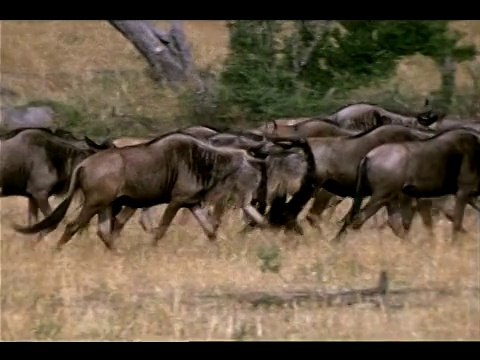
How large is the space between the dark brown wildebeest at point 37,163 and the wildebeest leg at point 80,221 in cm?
10

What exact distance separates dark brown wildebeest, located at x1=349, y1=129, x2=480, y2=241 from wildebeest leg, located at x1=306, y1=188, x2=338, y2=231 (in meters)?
0.10

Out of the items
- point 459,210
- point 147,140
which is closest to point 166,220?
point 147,140

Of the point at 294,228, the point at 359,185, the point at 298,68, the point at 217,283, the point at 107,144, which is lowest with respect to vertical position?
the point at 217,283

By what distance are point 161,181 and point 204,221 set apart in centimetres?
19

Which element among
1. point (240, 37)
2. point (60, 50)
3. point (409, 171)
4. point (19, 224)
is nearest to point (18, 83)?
point (60, 50)

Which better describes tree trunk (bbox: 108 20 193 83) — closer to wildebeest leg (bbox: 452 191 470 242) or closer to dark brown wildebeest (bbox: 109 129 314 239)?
dark brown wildebeest (bbox: 109 129 314 239)

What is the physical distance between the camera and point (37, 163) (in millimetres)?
4508

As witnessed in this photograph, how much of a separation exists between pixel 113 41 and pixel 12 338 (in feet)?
3.44

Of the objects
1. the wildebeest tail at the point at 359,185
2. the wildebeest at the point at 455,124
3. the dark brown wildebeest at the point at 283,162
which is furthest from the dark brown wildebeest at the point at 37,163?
the wildebeest at the point at 455,124

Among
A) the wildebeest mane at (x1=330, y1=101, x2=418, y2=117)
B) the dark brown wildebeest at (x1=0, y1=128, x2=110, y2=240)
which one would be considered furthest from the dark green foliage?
the dark brown wildebeest at (x1=0, y1=128, x2=110, y2=240)

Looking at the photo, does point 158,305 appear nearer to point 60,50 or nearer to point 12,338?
point 12,338

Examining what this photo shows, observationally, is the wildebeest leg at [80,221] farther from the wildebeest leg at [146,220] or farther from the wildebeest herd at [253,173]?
the wildebeest leg at [146,220]

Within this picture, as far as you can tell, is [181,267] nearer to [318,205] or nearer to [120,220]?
[120,220]

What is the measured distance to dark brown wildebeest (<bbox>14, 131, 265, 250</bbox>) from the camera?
174 inches
